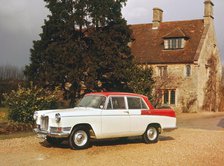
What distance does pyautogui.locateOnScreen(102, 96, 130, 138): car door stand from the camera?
12727 mm

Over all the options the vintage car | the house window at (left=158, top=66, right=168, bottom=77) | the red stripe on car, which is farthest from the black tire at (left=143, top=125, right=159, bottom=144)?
the house window at (left=158, top=66, right=168, bottom=77)

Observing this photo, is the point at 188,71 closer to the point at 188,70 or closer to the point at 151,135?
the point at 188,70

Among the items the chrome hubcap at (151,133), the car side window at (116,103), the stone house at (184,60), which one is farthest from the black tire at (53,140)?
the stone house at (184,60)

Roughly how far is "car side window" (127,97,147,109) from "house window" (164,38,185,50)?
23.8 metres

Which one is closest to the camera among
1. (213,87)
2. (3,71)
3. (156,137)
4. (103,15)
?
(156,137)

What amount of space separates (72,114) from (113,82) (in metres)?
13.7

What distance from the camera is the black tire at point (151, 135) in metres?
14.0

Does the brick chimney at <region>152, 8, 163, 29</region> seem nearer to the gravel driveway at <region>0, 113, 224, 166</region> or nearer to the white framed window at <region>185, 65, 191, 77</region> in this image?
the white framed window at <region>185, 65, 191, 77</region>

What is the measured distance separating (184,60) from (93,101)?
77.5 feet

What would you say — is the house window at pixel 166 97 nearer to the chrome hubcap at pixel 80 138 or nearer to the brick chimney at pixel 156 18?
the brick chimney at pixel 156 18

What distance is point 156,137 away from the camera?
1419 cm

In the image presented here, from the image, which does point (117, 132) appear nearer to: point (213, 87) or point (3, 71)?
point (213, 87)

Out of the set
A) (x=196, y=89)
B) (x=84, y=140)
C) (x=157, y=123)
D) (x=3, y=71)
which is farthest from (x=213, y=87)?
(x=3, y=71)

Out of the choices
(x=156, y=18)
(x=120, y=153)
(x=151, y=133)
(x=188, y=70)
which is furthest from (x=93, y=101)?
(x=156, y=18)
